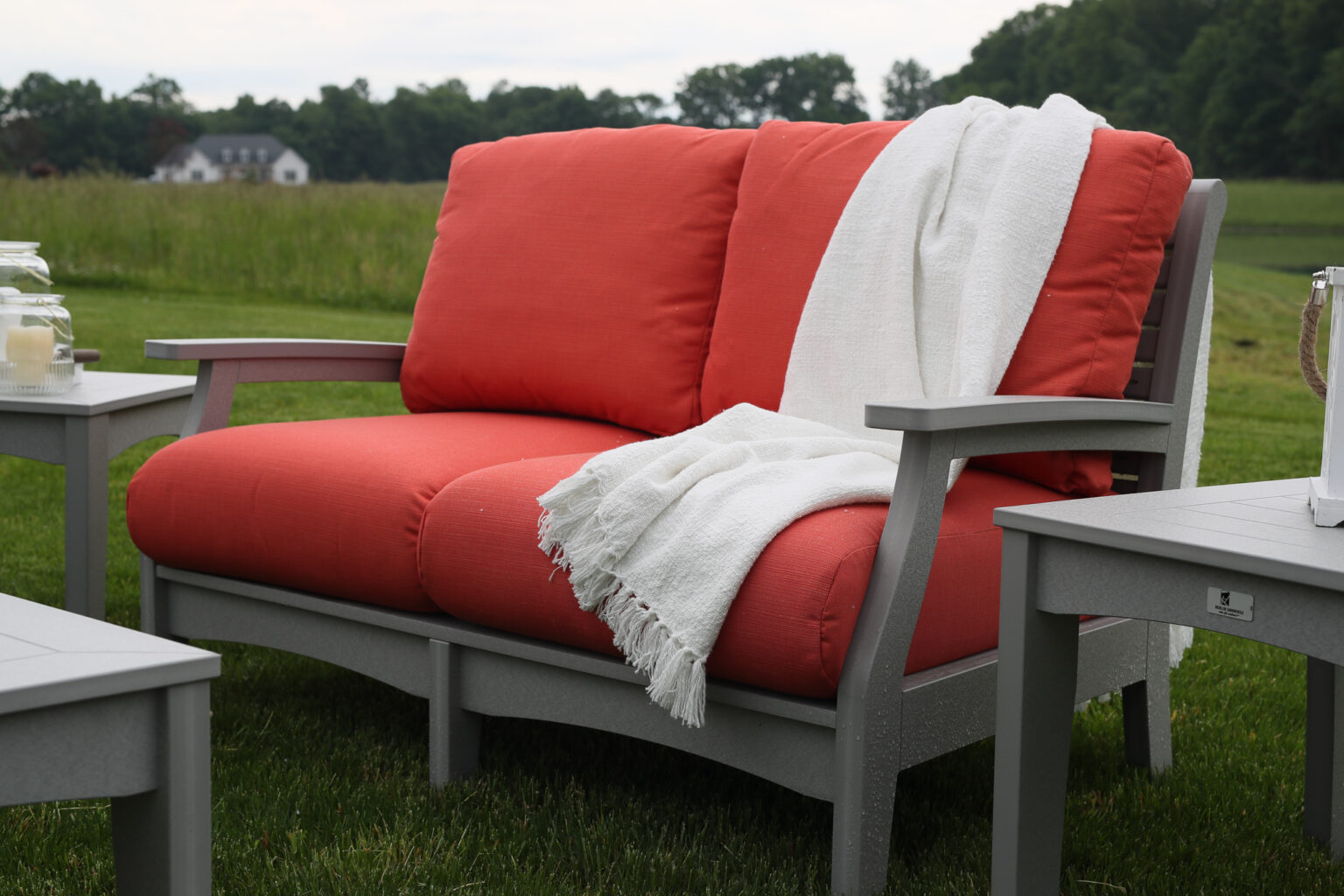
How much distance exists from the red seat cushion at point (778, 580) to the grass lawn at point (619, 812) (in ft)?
0.94

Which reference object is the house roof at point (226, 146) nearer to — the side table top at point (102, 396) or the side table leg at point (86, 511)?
the side table top at point (102, 396)

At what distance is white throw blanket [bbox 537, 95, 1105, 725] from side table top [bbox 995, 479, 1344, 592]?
343 millimetres

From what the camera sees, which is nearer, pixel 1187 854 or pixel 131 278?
pixel 1187 854

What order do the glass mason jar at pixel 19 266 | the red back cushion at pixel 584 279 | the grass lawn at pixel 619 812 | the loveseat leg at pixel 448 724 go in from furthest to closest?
→ the glass mason jar at pixel 19 266 < the red back cushion at pixel 584 279 < the loveseat leg at pixel 448 724 < the grass lawn at pixel 619 812

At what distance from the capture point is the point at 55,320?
8.17ft

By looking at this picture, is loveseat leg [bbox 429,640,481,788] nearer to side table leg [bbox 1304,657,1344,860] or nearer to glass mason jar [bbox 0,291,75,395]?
glass mason jar [bbox 0,291,75,395]

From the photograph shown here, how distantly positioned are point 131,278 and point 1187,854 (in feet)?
29.6

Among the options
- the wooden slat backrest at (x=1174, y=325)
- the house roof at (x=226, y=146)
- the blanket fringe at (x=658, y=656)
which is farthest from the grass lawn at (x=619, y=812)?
the house roof at (x=226, y=146)

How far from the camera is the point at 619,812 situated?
1.89 metres

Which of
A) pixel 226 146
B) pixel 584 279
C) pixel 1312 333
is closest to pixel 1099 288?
pixel 1312 333

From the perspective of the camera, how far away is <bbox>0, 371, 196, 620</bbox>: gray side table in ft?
7.68

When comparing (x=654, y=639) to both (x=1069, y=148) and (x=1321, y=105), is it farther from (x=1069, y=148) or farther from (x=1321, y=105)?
(x=1321, y=105)

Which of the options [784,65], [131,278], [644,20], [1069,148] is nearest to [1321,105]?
[784,65]

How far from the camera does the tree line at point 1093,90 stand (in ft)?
54.1
